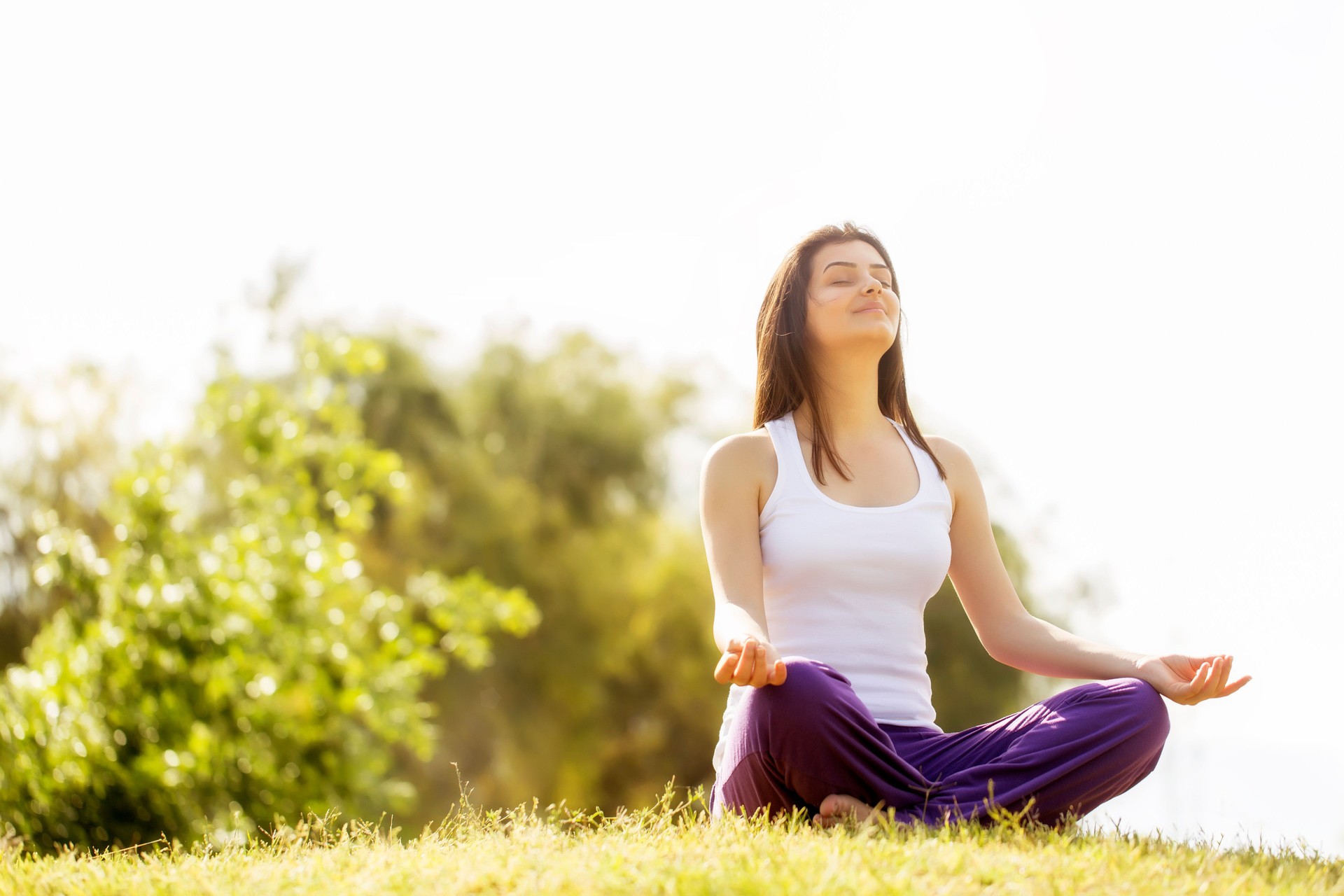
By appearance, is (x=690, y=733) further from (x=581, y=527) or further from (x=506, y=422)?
(x=506, y=422)

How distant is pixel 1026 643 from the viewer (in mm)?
3027

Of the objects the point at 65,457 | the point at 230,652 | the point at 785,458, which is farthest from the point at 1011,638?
the point at 65,457

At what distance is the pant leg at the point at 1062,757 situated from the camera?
2551 millimetres

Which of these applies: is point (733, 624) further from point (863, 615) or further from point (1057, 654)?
point (1057, 654)

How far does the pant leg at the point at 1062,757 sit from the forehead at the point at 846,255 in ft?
4.18

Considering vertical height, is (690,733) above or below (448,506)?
below

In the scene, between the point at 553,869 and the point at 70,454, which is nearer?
the point at 553,869

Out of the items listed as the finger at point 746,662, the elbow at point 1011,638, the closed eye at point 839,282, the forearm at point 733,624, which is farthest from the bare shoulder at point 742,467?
the elbow at point 1011,638

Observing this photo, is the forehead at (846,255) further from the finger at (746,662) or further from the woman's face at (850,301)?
the finger at (746,662)

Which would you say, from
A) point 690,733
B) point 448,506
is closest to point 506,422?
point 448,506

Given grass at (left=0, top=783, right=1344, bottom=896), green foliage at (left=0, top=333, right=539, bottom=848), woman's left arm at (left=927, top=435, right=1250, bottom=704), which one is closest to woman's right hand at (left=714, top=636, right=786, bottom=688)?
grass at (left=0, top=783, right=1344, bottom=896)

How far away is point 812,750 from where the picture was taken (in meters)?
2.47

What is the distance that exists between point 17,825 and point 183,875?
7.41 ft

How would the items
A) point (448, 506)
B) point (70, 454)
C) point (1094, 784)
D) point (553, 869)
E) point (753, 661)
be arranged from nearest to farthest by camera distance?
1. point (553, 869)
2. point (753, 661)
3. point (1094, 784)
4. point (70, 454)
5. point (448, 506)
